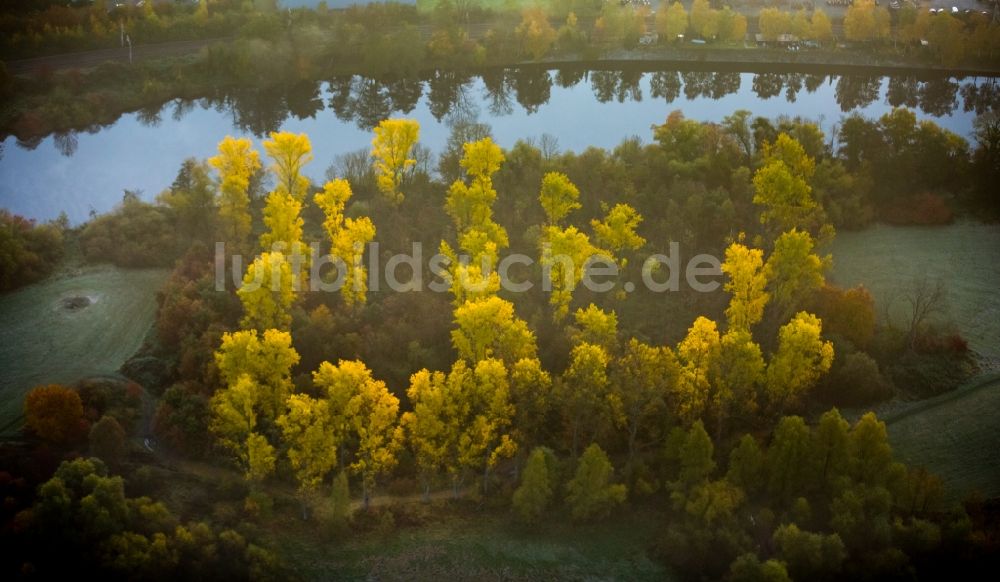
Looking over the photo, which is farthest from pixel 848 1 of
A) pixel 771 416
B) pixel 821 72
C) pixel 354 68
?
pixel 771 416

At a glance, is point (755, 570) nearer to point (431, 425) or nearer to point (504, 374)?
point (504, 374)

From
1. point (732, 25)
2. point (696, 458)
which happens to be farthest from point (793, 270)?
point (732, 25)

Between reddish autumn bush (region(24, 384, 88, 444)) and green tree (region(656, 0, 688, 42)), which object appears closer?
reddish autumn bush (region(24, 384, 88, 444))

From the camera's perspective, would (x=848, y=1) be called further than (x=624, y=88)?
Yes

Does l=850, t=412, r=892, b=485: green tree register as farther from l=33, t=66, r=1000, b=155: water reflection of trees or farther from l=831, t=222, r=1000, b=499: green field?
l=33, t=66, r=1000, b=155: water reflection of trees

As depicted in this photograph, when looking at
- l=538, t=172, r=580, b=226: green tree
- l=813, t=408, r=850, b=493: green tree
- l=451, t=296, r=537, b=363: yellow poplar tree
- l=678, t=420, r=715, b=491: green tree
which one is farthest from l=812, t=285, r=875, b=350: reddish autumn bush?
l=451, t=296, r=537, b=363: yellow poplar tree

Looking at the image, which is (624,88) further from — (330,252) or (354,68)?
(330,252)

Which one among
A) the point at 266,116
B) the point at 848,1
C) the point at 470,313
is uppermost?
the point at 848,1

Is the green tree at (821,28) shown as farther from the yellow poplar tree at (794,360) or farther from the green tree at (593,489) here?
the green tree at (593,489)
